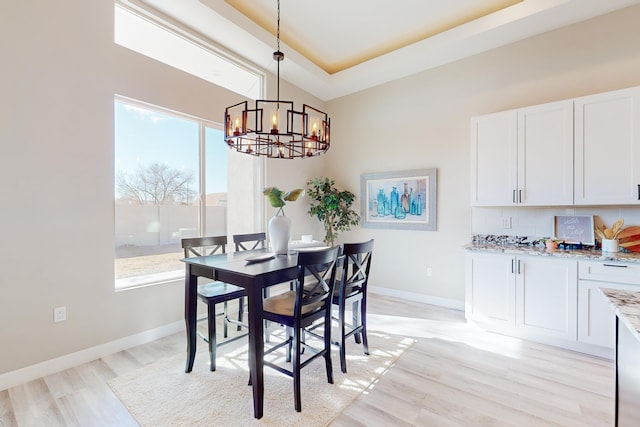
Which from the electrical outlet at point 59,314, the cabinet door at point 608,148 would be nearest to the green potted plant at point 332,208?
the cabinet door at point 608,148

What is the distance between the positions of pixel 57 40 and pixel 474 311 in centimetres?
461

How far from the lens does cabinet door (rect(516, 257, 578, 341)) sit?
2645 mm

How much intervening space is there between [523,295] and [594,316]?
1.71 ft

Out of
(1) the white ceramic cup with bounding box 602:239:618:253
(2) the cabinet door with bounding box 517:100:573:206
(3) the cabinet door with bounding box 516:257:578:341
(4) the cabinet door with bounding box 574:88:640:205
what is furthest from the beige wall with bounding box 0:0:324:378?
(1) the white ceramic cup with bounding box 602:239:618:253

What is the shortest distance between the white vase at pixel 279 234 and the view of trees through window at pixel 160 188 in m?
1.27

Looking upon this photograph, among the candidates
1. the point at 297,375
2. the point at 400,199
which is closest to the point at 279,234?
the point at 297,375

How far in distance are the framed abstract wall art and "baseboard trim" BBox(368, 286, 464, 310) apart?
0.96 metres

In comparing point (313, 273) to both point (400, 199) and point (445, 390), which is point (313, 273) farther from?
point (400, 199)

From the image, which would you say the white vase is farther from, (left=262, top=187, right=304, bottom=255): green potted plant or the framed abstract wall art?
the framed abstract wall art

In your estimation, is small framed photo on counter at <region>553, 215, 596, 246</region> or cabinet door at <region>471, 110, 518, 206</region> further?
cabinet door at <region>471, 110, 518, 206</region>

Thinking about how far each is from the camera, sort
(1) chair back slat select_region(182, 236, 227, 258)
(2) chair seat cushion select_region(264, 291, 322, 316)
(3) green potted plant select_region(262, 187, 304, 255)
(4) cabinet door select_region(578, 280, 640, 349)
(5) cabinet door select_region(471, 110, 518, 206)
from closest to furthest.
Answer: (2) chair seat cushion select_region(264, 291, 322, 316), (4) cabinet door select_region(578, 280, 640, 349), (3) green potted plant select_region(262, 187, 304, 255), (1) chair back slat select_region(182, 236, 227, 258), (5) cabinet door select_region(471, 110, 518, 206)

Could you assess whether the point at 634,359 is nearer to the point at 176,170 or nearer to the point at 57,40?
the point at 176,170

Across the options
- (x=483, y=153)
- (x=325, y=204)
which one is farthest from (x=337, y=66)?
(x=483, y=153)

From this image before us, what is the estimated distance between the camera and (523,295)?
2875 mm
